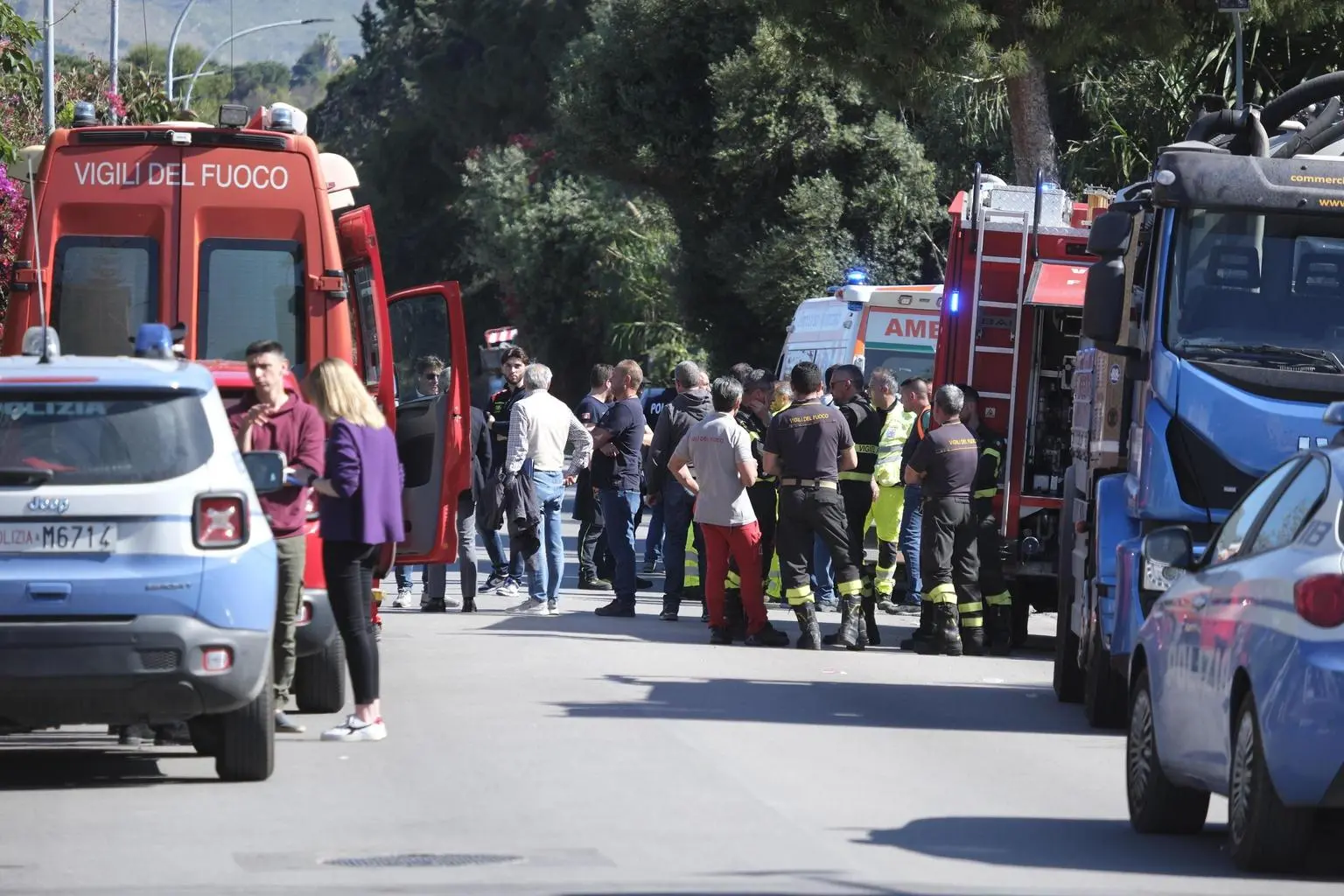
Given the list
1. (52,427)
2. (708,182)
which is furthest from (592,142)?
(52,427)

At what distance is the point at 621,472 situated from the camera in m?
19.2

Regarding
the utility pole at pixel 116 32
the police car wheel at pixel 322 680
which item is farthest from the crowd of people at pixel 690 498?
the utility pole at pixel 116 32

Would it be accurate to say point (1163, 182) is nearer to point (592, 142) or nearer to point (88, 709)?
point (88, 709)

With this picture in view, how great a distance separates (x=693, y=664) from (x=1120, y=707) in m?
3.32

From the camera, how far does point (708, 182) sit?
3897cm

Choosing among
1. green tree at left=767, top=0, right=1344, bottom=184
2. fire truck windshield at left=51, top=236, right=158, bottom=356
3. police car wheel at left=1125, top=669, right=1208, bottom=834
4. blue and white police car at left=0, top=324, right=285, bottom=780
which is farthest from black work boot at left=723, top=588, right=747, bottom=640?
green tree at left=767, top=0, right=1344, bottom=184

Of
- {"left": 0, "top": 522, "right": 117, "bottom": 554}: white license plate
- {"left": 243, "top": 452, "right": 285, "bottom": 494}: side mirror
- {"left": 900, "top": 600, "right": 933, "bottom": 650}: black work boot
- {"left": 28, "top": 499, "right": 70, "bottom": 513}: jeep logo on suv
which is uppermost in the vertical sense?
{"left": 243, "top": 452, "right": 285, "bottom": 494}: side mirror

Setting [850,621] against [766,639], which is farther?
[766,639]

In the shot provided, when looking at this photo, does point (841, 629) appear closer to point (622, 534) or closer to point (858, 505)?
point (858, 505)

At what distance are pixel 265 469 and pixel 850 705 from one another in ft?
14.1

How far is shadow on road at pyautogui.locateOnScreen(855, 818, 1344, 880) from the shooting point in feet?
26.8

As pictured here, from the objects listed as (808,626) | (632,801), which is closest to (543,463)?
(808,626)

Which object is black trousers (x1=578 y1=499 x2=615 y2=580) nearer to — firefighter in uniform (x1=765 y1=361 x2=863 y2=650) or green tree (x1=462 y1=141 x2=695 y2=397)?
firefighter in uniform (x1=765 y1=361 x2=863 y2=650)

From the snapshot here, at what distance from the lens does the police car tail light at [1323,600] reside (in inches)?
293
